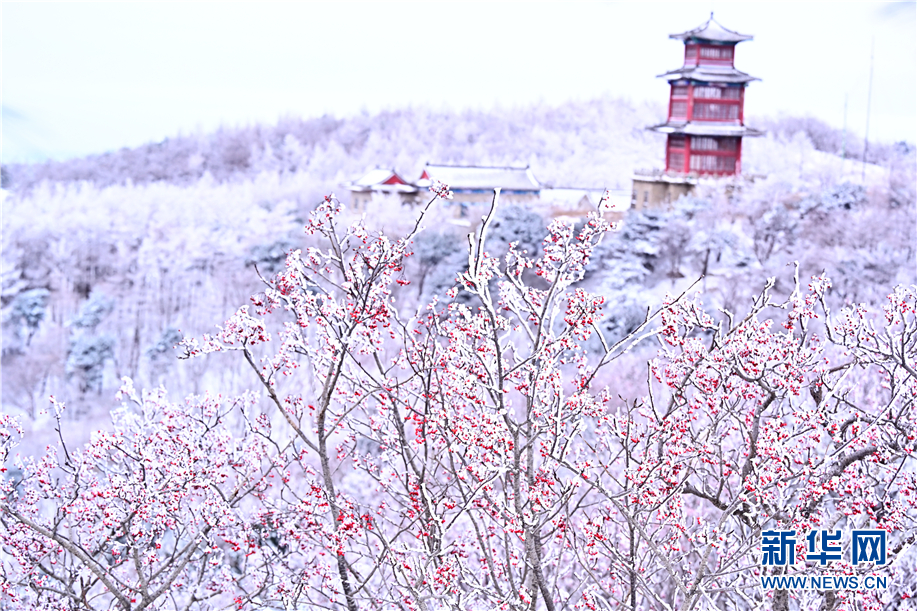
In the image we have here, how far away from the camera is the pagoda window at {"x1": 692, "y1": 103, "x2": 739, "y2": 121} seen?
78.0ft

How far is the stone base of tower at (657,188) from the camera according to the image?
2348 centimetres

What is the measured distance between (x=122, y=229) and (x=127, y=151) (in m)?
15.8

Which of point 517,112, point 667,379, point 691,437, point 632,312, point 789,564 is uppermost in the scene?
point 517,112

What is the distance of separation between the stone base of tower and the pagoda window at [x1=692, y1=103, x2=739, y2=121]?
190 centimetres

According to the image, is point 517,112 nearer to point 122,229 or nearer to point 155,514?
point 122,229

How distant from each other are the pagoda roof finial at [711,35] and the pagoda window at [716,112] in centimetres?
177

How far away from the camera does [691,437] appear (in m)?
3.21

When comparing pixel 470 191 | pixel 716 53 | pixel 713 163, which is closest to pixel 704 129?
pixel 713 163

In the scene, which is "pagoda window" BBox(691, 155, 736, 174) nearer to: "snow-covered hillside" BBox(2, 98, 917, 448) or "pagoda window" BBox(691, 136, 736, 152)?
"pagoda window" BBox(691, 136, 736, 152)

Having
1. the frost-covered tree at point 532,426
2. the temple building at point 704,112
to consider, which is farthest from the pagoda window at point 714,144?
the frost-covered tree at point 532,426

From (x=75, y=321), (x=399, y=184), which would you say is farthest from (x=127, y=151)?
(x=75, y=321)

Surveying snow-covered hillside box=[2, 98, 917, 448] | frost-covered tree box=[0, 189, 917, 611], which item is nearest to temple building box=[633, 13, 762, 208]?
snow-covered hillside box=[2, 98, 917, 448]

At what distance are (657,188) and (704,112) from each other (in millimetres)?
2492

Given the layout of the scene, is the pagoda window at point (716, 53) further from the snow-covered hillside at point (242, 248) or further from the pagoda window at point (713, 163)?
the snow-covered hillside at point (242, 248)
